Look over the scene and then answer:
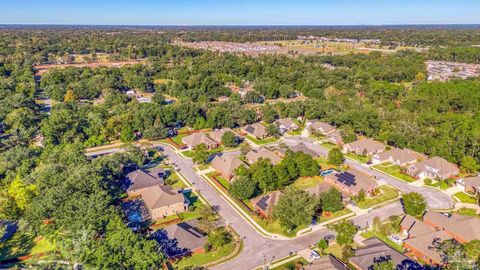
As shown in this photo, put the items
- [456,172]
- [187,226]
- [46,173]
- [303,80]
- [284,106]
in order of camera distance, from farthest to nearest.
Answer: [303,80]
[284,106]
[456,172]
[46,173]
[187,226]

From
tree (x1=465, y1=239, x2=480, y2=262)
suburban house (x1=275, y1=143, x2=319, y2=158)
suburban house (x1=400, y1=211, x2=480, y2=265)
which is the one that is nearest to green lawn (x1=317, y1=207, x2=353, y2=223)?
suburban house (x1=400, y1=211, x2=480, y2=265)

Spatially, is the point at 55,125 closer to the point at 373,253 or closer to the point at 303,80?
the point at 373,253

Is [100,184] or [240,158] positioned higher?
[100,184]

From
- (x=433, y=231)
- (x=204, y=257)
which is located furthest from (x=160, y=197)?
(x=433, y=231)

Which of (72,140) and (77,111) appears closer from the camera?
(72,140)

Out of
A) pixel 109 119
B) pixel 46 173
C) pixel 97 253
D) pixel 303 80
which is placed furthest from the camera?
pixel 303 80

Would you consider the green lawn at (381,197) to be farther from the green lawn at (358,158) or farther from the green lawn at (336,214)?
the green lawn at (358,158)

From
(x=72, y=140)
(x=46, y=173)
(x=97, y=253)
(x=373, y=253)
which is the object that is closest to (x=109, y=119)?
(x=72, y=140)

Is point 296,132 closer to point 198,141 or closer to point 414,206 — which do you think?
point 198,141

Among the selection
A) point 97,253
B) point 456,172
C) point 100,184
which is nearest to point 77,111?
point 100,184
